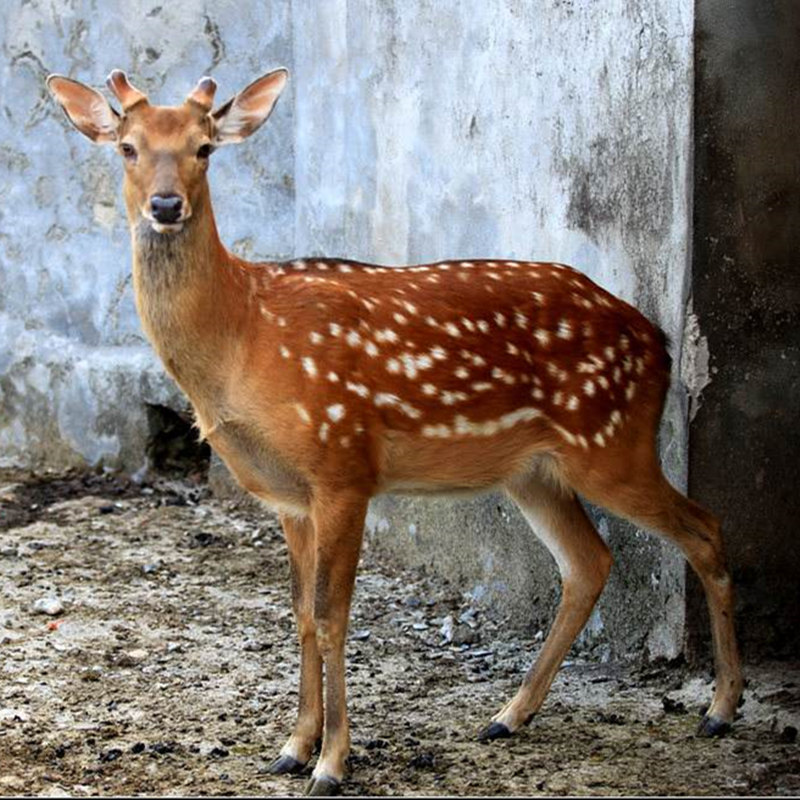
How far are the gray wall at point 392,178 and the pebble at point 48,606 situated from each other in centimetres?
140

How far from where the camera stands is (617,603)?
5.94 meters

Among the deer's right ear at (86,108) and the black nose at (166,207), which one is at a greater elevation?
the deer's right ear at (86,108)

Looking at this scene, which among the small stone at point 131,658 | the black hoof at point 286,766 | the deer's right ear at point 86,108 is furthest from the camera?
the small stone at point 131,658

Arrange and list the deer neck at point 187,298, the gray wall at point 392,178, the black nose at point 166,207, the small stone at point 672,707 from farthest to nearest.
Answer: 1. the gray wall at point 392,178
2. the small stone at point 672,707
3. the deer neck at point 187,298
4. the black nose at point 166,207

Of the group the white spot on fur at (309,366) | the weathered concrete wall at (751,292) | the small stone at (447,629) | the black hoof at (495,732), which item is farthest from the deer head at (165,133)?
the small stone at (447,629)

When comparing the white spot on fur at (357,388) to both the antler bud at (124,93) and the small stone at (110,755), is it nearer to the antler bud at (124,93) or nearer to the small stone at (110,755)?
the antler bud at (124,93)

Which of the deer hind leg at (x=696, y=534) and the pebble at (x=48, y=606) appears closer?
the deer hind leg at (x=696, y=534)

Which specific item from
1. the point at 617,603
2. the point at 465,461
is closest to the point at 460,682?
the point at 617,603

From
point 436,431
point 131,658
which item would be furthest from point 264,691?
point 436,431

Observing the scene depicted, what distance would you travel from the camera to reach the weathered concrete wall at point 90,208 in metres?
8.09

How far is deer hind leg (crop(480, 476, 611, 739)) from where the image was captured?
5.54m

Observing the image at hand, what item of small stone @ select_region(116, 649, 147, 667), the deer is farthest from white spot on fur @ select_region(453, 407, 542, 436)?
small stone @ select_region(116, 649, 147, 667)

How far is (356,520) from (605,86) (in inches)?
67.9

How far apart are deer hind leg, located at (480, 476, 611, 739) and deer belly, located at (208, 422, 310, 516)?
0.77 meters
